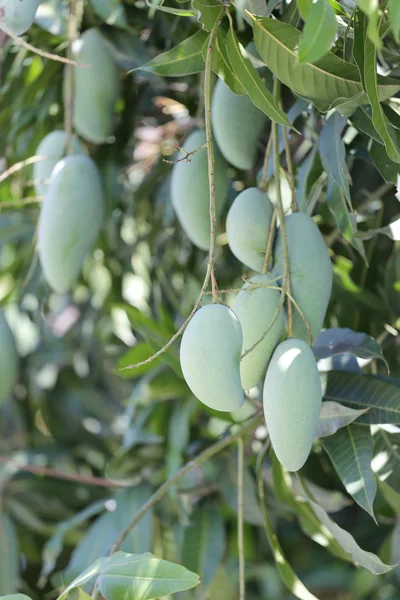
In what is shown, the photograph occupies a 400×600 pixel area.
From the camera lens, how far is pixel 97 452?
131 cm

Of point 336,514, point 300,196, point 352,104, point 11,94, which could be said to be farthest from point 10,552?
point 352,104

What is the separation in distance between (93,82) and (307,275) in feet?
1.43

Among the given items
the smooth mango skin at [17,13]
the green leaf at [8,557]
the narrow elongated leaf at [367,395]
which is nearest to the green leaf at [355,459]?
the narrow elongated leaf at [367,395]

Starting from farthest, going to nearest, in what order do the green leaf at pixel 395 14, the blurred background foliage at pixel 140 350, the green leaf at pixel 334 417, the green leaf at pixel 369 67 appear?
1. the blurred background foliage at pixel 140 350
2. the green leaf at pixel 334 417
3. the green leaf at pixel 369 67
4. the green leaf at pixel 395 14

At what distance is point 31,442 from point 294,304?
966 mm

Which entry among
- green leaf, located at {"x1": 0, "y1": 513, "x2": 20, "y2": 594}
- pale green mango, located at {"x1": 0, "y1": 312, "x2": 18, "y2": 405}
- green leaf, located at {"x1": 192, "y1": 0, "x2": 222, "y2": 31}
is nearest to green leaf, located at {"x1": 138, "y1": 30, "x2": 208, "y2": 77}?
green leaf, located at {"x1": 192, "y1": 0, "x2": 222, "y2": 31}

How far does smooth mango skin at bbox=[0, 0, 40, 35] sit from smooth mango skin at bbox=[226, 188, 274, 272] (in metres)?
0.18

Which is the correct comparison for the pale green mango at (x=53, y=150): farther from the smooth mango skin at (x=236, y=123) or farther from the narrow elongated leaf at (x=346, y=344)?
the narrow elongated leaf at (x=346, y=344)

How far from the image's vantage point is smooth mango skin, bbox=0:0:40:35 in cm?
51

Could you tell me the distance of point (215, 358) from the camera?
418 mm

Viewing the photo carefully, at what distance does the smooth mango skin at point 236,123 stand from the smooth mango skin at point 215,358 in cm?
28

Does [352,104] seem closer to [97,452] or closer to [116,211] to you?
[116,211]

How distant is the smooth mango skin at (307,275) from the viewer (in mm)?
492

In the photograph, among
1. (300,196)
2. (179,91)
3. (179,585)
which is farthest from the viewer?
(179,91)
